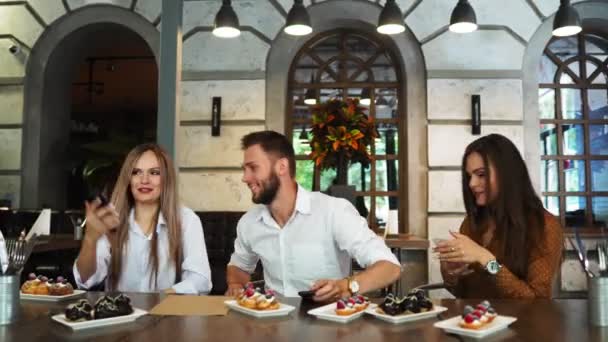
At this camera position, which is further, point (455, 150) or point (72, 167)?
point (72, 167)

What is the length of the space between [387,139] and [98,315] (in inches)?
173

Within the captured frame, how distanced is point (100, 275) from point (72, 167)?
13.8 ft

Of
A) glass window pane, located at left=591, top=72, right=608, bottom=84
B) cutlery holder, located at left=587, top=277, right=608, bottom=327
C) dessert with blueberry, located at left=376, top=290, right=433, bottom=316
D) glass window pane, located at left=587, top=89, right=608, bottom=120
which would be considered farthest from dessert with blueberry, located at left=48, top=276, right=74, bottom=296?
glass window pane, located at left=591, top=72, right=608, bottom=84

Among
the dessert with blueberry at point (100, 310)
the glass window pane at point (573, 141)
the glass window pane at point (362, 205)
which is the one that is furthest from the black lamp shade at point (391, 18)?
the dessert with blueberry at point (100, 310)

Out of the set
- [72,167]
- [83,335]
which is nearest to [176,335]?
[83,335]

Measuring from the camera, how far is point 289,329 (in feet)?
4.67

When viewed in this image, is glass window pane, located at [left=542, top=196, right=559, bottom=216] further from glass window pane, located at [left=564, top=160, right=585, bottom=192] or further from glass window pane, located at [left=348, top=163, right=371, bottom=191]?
glass window pane, located at [left=348, top=163, right=371, bottom=191]

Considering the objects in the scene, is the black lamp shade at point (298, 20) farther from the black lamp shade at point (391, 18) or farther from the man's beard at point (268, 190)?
the man's beard at point (268, 190)

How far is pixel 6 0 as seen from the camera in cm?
578

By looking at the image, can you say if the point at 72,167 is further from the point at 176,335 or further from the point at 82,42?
the point at 176,335

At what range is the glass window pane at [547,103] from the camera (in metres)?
5.50

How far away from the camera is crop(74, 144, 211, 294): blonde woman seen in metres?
2.31

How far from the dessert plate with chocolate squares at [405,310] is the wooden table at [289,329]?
0.08 feet

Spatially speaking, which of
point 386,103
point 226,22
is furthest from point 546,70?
point 226,22
